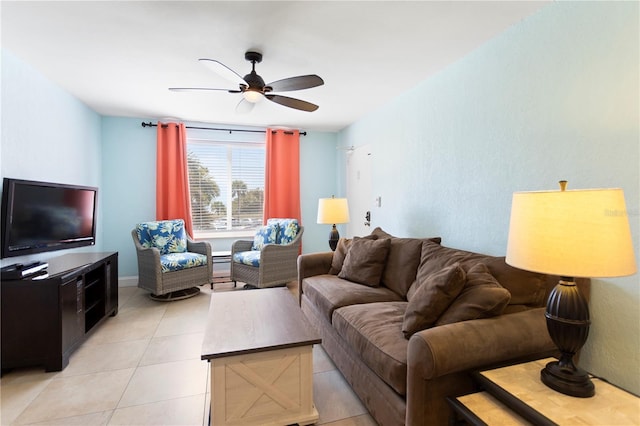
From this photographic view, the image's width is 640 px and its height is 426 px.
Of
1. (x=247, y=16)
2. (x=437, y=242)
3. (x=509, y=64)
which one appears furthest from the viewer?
(x=437, y=242)

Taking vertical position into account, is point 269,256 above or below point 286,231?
below

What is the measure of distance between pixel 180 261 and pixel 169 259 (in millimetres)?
142

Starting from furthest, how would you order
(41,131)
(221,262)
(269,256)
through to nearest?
1. (221,262)
2. (269,256)
3. (41,131)

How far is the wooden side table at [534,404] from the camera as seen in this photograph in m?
1.09

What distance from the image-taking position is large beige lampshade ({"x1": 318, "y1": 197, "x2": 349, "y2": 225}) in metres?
3.69

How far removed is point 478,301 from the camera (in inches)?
60.5

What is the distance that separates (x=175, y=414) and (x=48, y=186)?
2201 mm

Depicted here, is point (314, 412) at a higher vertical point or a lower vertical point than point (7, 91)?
lower

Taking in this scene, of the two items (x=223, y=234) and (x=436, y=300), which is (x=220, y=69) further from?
(x=223, y=234)

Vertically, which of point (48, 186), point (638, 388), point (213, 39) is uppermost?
point (213, 39)

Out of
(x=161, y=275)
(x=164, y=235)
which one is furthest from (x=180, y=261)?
(x=164, y=235)

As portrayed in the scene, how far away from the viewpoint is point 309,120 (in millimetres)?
4484

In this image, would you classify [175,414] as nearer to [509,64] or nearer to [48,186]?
[48,186]

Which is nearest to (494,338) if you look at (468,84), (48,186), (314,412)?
(314,412)
